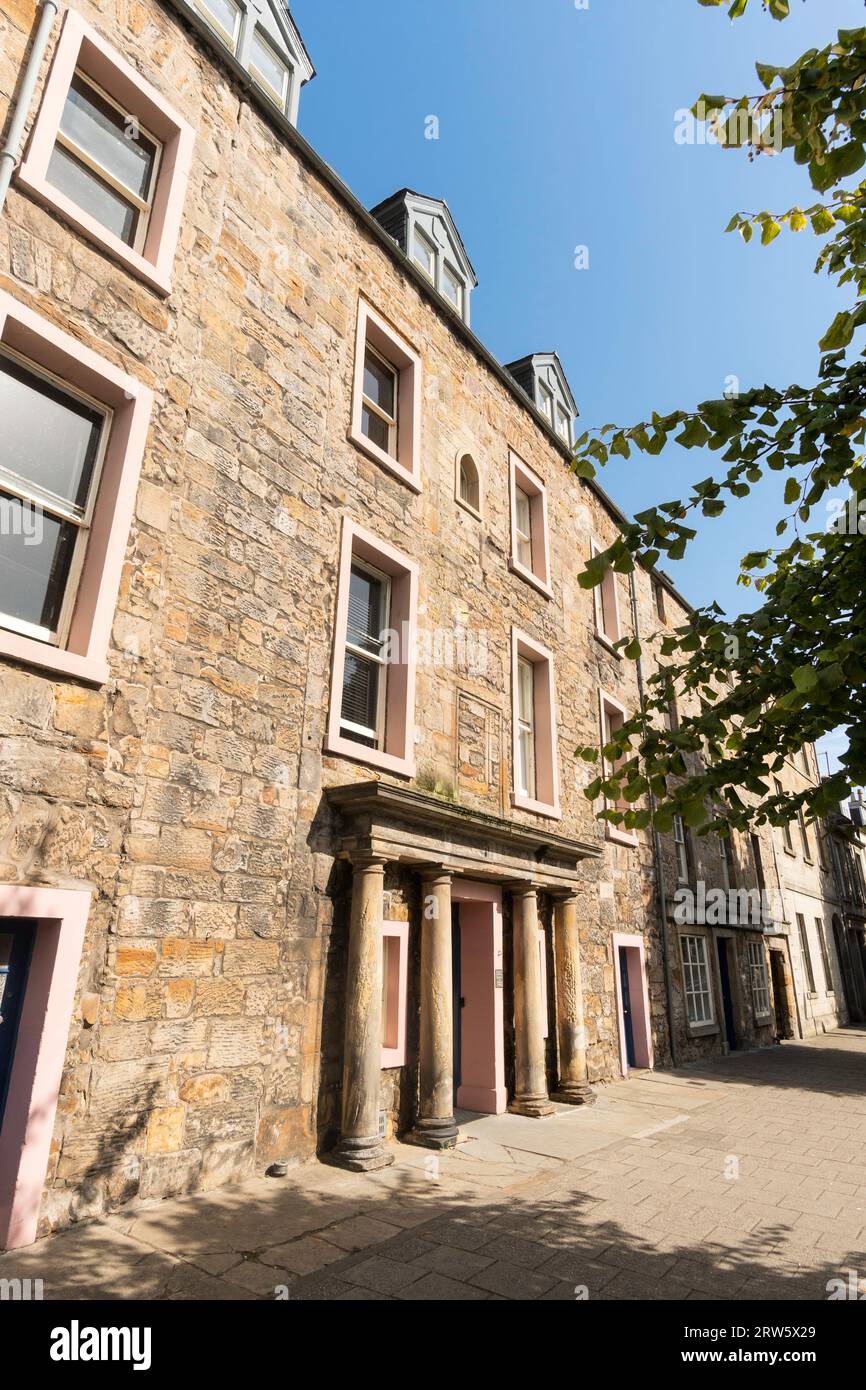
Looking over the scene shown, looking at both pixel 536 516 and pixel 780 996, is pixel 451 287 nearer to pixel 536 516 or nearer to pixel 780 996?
pixel 536 516

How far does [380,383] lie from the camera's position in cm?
932

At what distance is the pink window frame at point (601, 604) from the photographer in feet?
44.1

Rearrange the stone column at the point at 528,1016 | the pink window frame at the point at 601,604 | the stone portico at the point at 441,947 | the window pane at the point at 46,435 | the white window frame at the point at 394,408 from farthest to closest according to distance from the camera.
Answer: the pink window frame at the point at 601,604
the white window frame at the point at 394,408
the stone column at the point at 528,1016
the stone portico at the point at 441,947
the window pane at the point at 46,435

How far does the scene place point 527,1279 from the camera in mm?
3934

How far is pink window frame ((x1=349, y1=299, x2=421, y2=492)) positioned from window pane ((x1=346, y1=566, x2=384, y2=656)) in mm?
1303

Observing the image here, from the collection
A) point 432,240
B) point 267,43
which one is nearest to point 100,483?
point 267,43

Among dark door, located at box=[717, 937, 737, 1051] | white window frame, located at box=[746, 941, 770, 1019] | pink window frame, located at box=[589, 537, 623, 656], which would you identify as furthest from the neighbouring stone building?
white window frame, located at box=[746, 941, 770, 1019]

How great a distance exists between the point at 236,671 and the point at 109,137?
14.9 feet

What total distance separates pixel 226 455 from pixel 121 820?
3181mm

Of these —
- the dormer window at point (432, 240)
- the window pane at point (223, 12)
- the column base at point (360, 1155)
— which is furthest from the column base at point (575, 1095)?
the window pane at point (223, 12)

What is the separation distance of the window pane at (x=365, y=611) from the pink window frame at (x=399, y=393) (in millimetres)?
1303

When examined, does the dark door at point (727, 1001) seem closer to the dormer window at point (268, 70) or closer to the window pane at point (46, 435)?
the window pane at point (46, 435)
